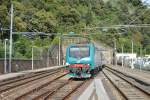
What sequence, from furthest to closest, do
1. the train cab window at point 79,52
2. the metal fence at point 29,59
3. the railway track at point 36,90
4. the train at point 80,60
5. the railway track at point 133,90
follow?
1. the metal fence at point 29,59
2. the train cab window at point 79,52
3. the train at point 80,60
4. the railway track at point 133,90
5. the railway track at point 36,90

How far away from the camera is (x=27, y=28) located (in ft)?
301

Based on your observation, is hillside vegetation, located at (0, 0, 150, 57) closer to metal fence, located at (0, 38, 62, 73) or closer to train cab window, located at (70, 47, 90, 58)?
metal fence, located at (0, 38, 62, 73)

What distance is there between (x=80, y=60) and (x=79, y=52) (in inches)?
33.3

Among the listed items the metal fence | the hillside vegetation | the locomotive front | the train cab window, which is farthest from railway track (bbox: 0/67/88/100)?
the hillside vegetation

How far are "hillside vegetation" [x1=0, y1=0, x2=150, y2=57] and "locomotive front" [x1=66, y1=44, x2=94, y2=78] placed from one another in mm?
37934

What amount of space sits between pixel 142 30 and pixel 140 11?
91.2 feet

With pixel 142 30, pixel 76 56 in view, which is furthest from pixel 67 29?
pixel 76 56

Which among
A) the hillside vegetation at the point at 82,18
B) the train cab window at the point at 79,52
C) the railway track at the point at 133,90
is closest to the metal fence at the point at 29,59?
the hillside vegetation at the point at 82,18

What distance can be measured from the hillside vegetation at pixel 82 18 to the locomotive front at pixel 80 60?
37.9 m

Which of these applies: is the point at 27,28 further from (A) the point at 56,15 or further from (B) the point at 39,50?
(A) the point at 56,15

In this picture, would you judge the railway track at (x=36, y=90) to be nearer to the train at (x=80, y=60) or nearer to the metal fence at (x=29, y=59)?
the train at (x=80, y=60)

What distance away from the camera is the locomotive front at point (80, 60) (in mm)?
40281

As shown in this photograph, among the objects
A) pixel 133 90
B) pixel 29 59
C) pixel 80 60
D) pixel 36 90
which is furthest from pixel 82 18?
pixel 36 90

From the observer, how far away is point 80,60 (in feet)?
134
